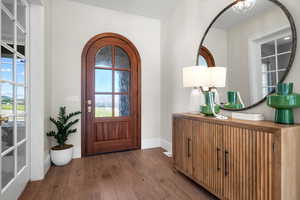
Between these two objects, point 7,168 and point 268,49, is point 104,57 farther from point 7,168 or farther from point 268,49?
point 268,49

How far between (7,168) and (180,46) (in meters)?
2.68

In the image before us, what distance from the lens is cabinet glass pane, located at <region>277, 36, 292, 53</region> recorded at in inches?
49.4

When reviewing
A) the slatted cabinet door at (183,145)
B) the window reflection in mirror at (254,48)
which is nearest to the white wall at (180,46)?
the window reflection in mirror at (254,48)

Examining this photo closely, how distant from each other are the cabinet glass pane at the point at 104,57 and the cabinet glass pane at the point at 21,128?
4.72 feet

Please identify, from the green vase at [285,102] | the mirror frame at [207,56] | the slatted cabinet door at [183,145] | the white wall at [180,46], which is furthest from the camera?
the white wall at [180,46]

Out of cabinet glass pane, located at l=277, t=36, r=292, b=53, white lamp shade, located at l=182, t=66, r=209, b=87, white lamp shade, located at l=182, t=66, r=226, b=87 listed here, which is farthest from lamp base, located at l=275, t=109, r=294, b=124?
white lamp shade, located at l=182, t=66, r=209, b=87

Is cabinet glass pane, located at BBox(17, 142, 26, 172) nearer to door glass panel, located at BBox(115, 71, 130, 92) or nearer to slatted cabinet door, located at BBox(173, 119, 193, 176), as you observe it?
door glass panel, located at BBox(115, 71, 130, 92)

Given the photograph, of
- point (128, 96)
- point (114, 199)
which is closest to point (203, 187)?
point (114, 199)

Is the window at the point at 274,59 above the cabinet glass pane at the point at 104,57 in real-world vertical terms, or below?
below

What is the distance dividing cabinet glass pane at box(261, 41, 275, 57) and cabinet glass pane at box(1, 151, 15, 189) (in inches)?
101

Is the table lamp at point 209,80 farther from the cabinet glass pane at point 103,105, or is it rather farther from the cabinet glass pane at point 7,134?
the cabinet glass pane at point 7,134

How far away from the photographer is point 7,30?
1355 millimetres

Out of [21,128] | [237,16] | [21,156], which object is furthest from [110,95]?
[237,16]

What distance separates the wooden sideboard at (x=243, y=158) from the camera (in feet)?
3.23
